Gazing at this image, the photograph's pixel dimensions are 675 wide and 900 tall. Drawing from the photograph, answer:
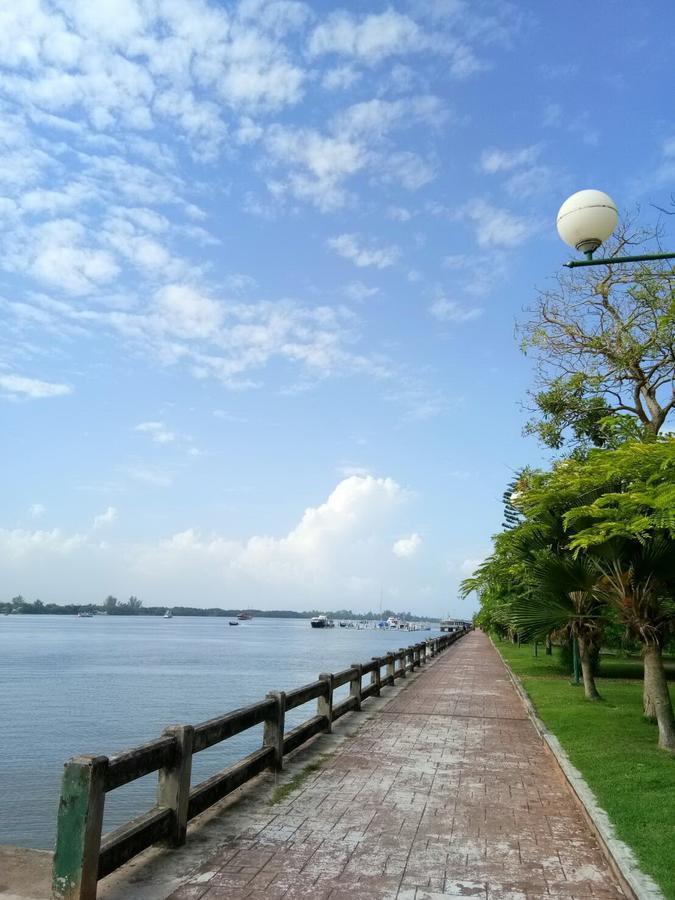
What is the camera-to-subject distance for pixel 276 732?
863 cm

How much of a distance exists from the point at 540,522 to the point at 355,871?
26.7ft

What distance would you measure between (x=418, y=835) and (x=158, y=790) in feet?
7.44

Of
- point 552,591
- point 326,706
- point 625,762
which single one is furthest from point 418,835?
point 552,591

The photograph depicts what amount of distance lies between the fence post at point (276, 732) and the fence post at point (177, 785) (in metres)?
2.70

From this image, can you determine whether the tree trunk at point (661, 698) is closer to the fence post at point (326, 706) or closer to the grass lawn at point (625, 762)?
the grass lawn at point (625, 762)

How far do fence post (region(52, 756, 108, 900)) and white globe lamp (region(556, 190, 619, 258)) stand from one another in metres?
Result: 5.41

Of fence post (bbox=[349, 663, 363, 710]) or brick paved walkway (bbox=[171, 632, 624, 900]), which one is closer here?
brick paved walkway (bbox=[171, 632, 624, 900])

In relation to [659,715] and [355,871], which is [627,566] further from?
[355,871]

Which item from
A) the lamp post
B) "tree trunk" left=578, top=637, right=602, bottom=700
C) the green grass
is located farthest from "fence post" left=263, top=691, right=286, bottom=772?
"tree trunk" left=578, top=637, right=602, bottom=700

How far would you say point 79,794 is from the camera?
14.9ft

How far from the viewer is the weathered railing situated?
4.52m

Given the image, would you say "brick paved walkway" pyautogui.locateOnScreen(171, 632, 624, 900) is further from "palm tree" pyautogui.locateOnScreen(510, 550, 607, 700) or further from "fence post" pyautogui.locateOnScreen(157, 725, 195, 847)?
"palm tree" pyautogui.locateOnScreen(510, 550, 607, 700)

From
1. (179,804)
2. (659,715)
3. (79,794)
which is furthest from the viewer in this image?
(659,715)

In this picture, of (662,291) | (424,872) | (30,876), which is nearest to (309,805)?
(424,872)
